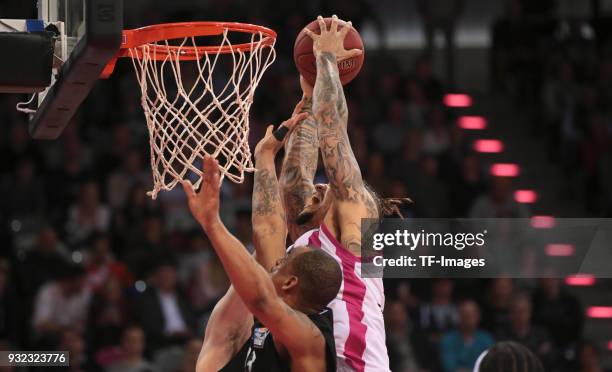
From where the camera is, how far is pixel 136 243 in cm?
826

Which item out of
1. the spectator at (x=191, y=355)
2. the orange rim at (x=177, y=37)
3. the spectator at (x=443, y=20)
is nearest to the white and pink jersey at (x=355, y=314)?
the orange rim at (x=177, y=37)

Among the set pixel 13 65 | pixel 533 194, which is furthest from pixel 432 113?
pixel 13 65

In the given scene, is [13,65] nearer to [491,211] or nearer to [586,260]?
[586,260]

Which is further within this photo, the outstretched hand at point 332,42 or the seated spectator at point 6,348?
the seated spectator at point 6,348

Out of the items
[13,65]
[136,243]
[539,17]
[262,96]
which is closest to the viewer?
[13,65]

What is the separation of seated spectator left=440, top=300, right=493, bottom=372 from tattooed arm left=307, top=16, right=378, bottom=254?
11.3 feet

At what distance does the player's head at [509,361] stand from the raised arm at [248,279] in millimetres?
785

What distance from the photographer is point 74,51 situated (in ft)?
12.7

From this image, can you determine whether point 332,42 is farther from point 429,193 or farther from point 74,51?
point 429,193

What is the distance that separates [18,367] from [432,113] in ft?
14.0

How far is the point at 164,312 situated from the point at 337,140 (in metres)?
3.59

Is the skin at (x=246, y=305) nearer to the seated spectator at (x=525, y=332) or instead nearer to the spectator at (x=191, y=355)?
the spectator at (x=191, y=355)

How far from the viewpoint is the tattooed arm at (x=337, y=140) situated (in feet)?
14.5

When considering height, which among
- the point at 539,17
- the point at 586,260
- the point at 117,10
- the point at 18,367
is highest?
the point at 117,10
